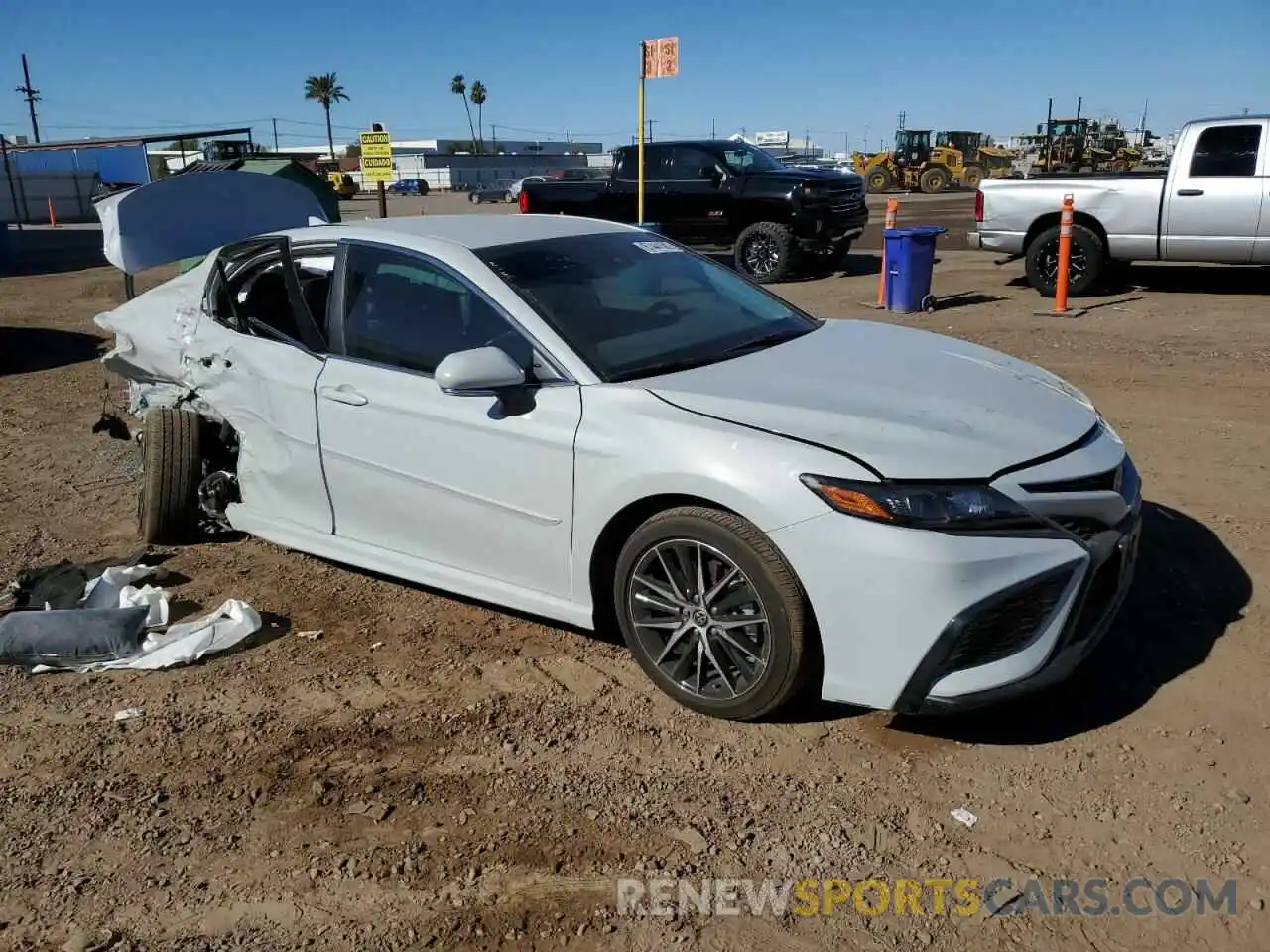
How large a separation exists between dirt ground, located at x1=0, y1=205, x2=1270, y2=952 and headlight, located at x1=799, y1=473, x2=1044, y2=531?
778 millimetres

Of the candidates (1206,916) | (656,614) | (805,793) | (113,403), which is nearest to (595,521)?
(656,614)

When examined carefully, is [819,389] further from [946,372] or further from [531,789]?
[531,789]

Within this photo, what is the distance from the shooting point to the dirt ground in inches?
103

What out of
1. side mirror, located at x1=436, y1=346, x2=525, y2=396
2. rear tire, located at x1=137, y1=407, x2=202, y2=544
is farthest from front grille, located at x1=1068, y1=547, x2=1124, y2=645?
rear tire, located at x1=137, y1=407, x2=202, y2=544

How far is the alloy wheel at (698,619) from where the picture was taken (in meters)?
3.24

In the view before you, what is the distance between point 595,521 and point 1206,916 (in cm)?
201

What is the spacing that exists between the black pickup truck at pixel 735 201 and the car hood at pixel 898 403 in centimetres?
1094

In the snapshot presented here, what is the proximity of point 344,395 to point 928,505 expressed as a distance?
2.34m

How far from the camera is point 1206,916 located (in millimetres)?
2525

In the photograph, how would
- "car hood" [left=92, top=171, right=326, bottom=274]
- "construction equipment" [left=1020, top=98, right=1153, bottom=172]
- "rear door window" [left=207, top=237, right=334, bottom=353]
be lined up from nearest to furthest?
1. "rear door window" [left=207, top=237, right=334, bottom=353]
2. "car hood" [left=92, top=171, right=326, bottom=274]
3. "construction equipment" [left=1020, top=98, right=1153, bottom=172]

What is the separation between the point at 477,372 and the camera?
3.48m

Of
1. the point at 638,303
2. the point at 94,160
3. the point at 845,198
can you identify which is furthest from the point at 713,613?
the point at 94,160

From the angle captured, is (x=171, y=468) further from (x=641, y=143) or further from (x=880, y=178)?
(x=880, y=178)

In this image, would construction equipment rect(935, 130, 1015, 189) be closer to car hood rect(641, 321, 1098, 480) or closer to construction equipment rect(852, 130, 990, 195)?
construction equipment rect(852, 130, 990, 195)
